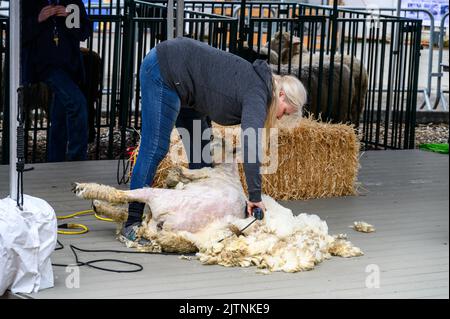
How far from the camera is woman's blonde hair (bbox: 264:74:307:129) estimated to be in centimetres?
559

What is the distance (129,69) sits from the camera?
9.34 m

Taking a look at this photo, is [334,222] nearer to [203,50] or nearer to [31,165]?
[203,50]

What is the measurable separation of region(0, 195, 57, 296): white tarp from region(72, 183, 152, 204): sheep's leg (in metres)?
0.83

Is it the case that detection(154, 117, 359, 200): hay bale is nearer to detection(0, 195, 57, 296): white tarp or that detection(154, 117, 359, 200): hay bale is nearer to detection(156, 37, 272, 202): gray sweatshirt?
detection(156, 37, 272, 202): gray sweatshirt

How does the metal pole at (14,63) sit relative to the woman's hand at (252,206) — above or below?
above

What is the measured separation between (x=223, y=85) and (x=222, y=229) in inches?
35.0

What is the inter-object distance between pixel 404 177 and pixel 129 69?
290 cm

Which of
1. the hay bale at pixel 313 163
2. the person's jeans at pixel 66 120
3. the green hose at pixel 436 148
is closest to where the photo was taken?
the hay bale at pixel 313 163

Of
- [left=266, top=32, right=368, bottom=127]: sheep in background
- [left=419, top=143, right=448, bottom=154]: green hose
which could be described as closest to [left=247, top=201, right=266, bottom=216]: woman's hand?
[left=266, top=32, right=368, bottom=127]: sheep in background

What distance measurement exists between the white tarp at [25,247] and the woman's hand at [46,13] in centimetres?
369

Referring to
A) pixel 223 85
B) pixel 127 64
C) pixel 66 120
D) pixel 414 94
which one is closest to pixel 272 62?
pixel 414 94

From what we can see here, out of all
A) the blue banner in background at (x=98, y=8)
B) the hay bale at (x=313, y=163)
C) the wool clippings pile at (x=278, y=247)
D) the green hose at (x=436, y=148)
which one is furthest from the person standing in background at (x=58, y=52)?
the green hose at (x=436, y=148)

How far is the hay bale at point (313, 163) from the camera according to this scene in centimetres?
755

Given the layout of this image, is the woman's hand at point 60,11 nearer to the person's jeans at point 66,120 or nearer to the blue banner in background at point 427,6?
the person's jeans at point 66,120
